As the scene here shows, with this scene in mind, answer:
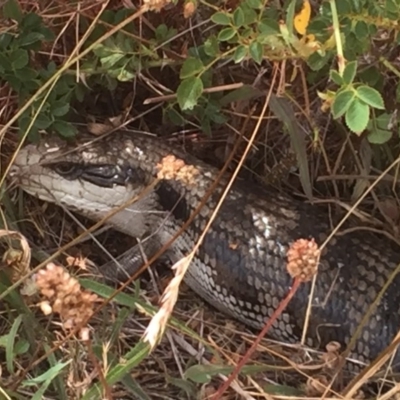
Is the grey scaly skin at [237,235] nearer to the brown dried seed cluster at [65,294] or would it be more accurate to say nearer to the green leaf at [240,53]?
the green leaf at [240,53]

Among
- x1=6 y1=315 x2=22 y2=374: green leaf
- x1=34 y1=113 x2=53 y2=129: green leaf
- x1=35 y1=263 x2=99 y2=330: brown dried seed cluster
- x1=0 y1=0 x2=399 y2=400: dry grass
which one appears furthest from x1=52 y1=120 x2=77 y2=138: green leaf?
x1=35 y1=263 x2=99 y2=330: brown dried seed cluster

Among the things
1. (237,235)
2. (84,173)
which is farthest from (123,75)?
(237,235)

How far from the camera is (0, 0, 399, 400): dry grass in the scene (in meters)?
1.50

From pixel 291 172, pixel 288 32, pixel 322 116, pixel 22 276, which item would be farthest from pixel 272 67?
pixel 22 276

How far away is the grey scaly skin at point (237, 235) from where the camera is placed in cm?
171

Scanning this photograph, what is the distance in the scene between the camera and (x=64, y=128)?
1.78 meters

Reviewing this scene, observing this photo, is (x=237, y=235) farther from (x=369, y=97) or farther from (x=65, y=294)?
(x=65, y=294)

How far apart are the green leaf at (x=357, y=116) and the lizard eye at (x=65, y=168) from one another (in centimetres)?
75

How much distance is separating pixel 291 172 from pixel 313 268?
800mm

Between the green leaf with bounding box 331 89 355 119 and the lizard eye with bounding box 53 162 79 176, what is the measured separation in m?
0.74

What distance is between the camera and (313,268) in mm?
1140

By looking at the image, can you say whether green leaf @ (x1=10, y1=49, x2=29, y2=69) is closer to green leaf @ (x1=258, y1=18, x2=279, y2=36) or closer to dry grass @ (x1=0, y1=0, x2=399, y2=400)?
dry grass @ (x1=0, y1=0, x2=399, y2=400)

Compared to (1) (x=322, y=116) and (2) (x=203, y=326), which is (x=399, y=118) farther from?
(2) (x=203, y=326)

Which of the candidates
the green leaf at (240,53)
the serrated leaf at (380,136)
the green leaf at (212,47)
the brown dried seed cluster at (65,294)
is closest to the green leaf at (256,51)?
the green leaf at (240,53)
